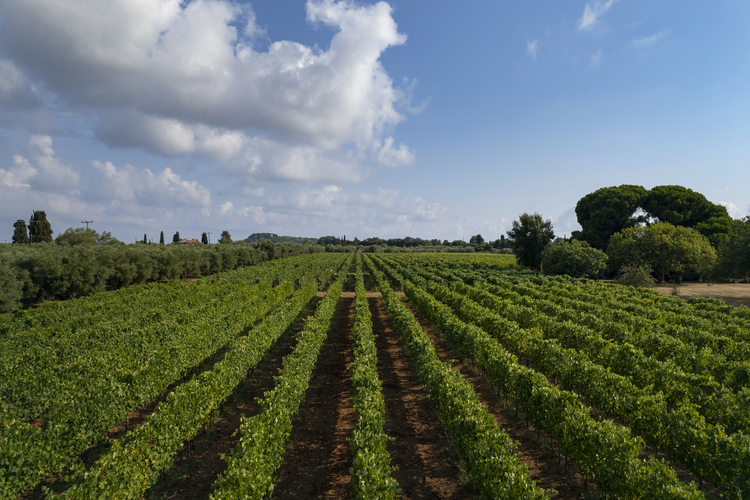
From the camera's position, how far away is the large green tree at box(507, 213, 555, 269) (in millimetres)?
59031

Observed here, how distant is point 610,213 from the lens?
191 feet

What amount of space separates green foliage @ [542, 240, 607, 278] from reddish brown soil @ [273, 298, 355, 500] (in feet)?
143

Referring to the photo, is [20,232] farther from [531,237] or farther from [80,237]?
[531,237]

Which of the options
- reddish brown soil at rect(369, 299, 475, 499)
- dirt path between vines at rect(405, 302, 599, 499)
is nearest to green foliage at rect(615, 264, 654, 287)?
dirt path between vines at rect(405, 302, 599, 499)

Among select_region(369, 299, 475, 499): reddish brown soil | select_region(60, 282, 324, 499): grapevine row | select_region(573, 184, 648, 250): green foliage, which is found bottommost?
select_region(369, 299, 475, 499): reddish brown soil

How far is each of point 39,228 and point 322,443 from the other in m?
94.6

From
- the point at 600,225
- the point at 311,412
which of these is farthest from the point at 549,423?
the point at 600,225

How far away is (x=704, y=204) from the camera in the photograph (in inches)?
2212

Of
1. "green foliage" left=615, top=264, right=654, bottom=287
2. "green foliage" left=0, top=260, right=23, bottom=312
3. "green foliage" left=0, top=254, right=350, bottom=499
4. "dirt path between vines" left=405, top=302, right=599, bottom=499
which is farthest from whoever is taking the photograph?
"green foliage" left=615, top=264, right=654, bottom=287

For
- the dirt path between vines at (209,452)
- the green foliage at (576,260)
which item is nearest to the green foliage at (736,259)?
the green foliage at (576,260)

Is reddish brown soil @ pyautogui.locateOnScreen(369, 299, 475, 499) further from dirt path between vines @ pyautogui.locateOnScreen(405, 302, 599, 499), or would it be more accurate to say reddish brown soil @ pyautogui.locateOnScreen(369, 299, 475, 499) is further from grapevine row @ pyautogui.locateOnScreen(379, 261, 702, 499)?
grapevine row @ pyautogui.locateOnScreen(379, 261, 702, 499)

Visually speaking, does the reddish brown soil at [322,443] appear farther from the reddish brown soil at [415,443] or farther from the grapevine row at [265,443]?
the reddish brown soil at [415,443]

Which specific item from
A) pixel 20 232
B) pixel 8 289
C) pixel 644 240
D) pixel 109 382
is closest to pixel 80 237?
pixel 20 232

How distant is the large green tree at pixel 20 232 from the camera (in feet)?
219
